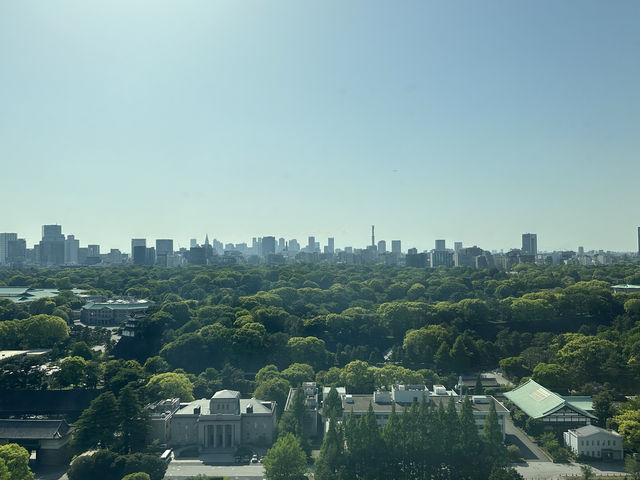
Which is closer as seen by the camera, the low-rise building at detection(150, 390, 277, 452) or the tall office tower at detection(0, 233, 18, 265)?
the low-rise building at detection(150, 390, 277, 452)

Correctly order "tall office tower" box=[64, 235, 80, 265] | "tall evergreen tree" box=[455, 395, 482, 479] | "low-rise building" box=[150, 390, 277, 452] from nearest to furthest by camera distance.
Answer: "tall evergreen tree" box=[455, 395, 482, 479], "low-rise building" box=[150, 390, 277, 452], "tall office tower" box=[64, 235, 80, 265]

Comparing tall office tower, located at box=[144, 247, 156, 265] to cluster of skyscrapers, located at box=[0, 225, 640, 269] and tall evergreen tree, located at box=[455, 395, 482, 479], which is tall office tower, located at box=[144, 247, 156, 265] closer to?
cluster of skyscrapers, located at box=[0, 225, 640, 269]

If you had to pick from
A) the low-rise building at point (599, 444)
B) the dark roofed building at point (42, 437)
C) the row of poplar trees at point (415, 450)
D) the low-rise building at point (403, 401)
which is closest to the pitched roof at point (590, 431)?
the low-rise building at point (599, 444)

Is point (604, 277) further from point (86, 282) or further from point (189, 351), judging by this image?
point (86, 282)

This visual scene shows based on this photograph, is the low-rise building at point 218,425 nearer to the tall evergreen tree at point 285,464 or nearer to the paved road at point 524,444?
the tall evergreen tree at point 285,464

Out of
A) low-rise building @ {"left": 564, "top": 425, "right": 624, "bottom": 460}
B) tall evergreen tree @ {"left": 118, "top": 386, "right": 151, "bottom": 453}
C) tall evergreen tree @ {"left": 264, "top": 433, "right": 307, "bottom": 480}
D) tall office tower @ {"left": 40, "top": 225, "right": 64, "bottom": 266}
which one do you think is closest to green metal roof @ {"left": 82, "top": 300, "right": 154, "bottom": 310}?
tall evergreen tree @ {"left": 118, "top": 386, "right": 151, "bottom": 453}

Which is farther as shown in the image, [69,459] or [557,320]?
[557,320]

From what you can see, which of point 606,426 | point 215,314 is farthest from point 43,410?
point 606,426
